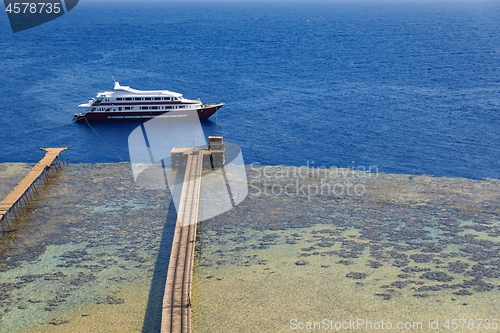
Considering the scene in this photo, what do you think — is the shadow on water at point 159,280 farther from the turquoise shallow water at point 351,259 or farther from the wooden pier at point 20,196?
the wooden pier at point 20,196

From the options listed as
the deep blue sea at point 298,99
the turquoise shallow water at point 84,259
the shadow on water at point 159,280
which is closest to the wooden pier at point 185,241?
the shadow on water at point 159,280

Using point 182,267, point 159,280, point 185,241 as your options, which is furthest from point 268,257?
point 159,280

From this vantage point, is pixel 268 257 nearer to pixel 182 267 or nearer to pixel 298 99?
pixel 182 267

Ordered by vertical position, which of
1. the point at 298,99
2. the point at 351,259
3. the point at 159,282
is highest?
the point at 298,99

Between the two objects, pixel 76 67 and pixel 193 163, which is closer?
pixel 193 163

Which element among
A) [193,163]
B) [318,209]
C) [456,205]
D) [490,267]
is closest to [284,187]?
[318,209]

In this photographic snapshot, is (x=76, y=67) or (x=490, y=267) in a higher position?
(x=76, y=67)

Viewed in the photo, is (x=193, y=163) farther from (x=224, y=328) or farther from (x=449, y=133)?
(x=449, y=133)
